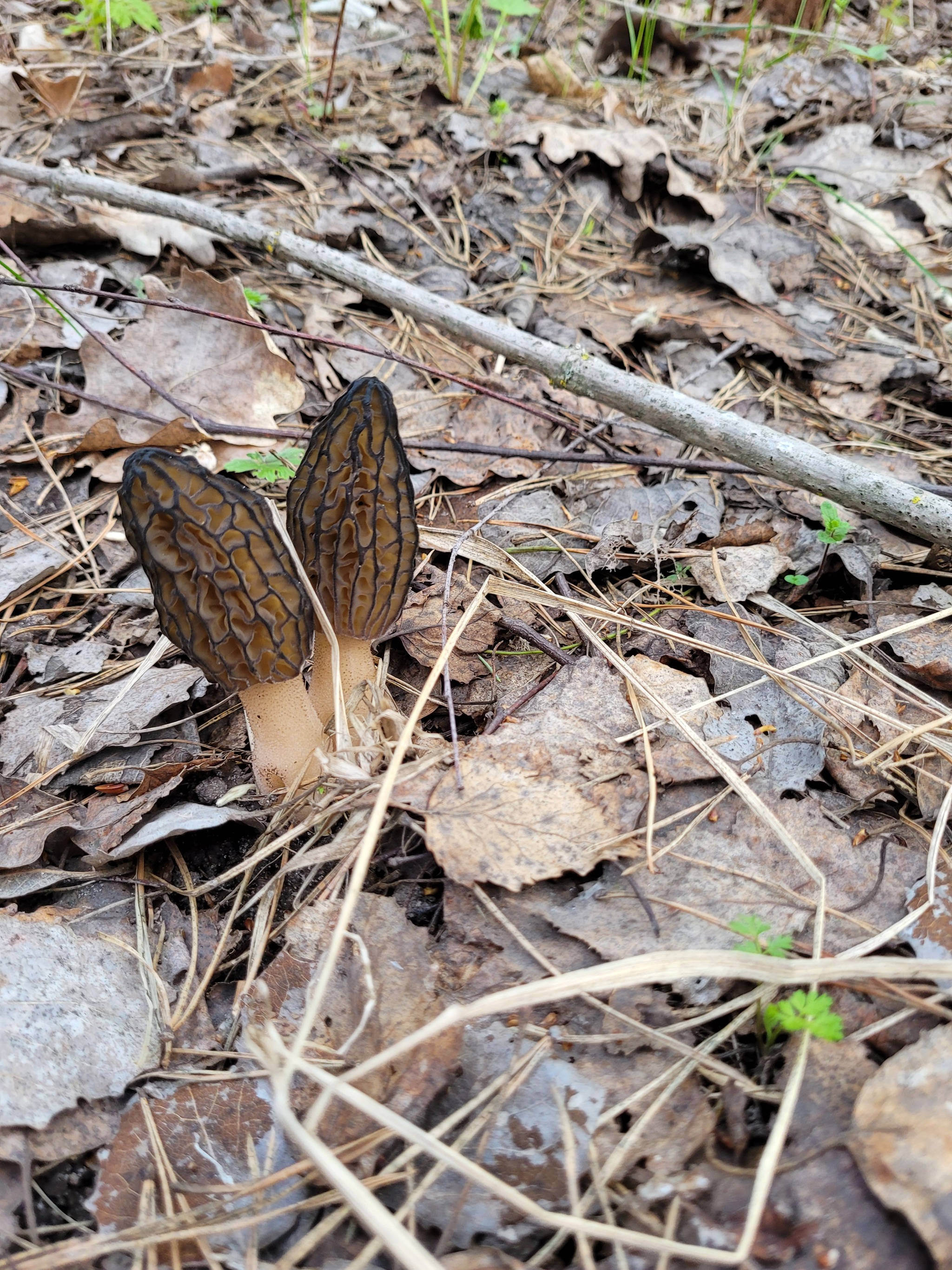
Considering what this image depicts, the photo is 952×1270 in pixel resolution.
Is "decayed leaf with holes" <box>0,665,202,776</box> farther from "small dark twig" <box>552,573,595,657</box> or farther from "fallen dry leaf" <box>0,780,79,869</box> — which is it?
"small dark twig" <box>552,573,595,657</box>

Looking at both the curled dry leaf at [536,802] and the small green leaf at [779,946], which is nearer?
the small green leaf at [779,946]

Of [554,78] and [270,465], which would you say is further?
[554,78]

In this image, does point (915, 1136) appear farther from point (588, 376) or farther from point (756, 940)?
point (588, 376)

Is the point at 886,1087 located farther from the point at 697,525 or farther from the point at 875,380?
the point at 875,380

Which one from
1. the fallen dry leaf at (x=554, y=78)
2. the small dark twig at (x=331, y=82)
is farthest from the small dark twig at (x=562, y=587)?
the fallen dry leaf at (x=554, y=78)

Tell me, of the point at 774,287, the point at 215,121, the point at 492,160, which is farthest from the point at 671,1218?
the point at 215,121

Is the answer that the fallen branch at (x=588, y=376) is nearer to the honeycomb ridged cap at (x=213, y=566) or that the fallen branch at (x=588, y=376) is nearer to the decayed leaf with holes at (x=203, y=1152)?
the honeycomb ridged cap at (x=213, y=566)

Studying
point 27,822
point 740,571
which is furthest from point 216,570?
point 740,571
